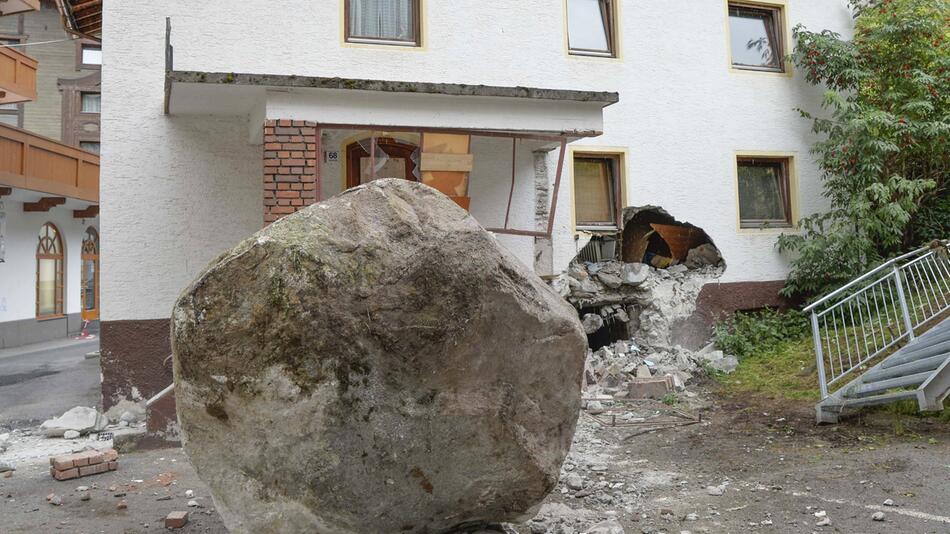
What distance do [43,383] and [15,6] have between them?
31.0 ft

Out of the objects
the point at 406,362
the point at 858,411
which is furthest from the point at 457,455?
the point at 858,411


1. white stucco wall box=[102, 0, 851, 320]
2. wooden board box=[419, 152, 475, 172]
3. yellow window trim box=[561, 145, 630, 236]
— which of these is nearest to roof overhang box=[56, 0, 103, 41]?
white stucco wall box=[102, 0, 851, 320]

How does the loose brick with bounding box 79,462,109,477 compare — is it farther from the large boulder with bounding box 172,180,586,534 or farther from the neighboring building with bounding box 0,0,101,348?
the neighboring building with bounding box 0,0,101,348

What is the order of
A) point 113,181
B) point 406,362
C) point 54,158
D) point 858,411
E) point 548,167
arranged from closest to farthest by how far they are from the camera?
1. point 406,362
2. point 858,411
3. point 113,181
4. point 548,167
5. point 54,158

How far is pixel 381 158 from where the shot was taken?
7.92 metres

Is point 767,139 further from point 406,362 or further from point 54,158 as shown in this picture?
point 54,158

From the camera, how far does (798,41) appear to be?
980cm

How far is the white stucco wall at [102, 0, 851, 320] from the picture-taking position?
723 centimetres

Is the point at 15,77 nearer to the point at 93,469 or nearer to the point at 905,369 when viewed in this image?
the point at 93,469

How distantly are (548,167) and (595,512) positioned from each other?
539 centimetres

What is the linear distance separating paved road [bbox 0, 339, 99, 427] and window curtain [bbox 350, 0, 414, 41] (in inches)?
216

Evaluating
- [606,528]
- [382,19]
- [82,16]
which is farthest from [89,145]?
[606,528]

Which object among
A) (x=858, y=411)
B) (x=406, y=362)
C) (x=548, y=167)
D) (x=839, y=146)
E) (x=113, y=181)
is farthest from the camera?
(x=839, y=146)

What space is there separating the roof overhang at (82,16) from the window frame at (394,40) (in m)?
3.34
